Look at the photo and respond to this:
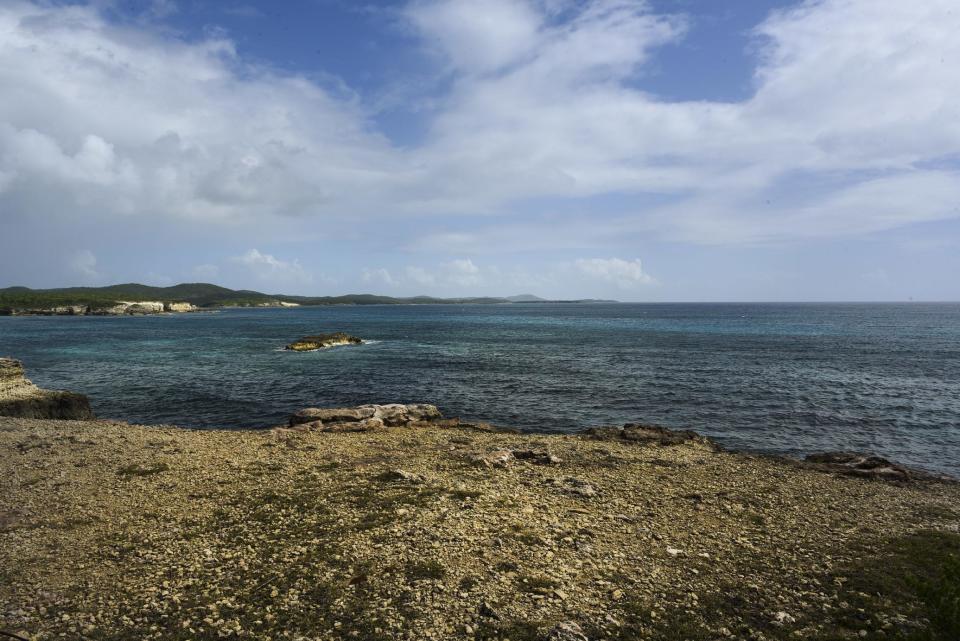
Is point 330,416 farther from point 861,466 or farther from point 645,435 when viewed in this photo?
point 861,466

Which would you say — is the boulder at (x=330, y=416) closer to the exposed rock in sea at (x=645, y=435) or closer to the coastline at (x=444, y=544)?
the coastline at (x=444, y=544)

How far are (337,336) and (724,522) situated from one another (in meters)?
73.3

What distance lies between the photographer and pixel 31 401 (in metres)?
28.9

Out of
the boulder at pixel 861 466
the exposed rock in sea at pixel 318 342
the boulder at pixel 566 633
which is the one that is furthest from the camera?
the exposed rock in sea at pixel 318 342

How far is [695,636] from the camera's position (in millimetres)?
8836

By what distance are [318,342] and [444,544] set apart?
2659 inches

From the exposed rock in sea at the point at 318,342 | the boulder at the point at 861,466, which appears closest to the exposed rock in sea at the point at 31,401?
the exposed rock in sea at the point at 318,342

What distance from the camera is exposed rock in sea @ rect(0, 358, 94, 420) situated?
93.4 feet

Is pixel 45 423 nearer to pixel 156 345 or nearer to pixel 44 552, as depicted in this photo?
pixel 44 552

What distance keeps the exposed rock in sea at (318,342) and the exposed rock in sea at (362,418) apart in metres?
44.3

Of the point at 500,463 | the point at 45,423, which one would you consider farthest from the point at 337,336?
the point at 500,463

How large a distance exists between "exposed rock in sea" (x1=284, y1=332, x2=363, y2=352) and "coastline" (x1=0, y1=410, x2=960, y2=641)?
5087cm

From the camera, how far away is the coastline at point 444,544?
9.15 m

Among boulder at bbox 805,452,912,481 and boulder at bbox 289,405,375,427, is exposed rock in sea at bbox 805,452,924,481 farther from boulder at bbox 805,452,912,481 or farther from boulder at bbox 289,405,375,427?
boulder at bbox 289,405,375,427
